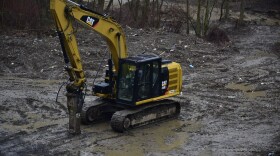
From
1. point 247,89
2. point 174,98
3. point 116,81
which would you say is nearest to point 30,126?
point 116,81

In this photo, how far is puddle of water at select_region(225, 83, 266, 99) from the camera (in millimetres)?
19031

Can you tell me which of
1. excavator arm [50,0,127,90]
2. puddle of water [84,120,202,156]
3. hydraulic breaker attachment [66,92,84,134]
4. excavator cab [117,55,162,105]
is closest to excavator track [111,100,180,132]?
puddle of water [84,120,202,156]

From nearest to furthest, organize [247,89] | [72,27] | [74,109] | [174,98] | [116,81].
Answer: [72,27] → [74,109] → [116,81] → [174,98] → [247,89]

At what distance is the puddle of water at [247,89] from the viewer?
19031 mm

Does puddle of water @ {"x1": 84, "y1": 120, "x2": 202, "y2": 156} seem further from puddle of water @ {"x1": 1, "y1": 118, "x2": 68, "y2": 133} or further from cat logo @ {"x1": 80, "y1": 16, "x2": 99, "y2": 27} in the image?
cat logo @ {"x1": 80, "y1": 16, "x2": 99, "y2": 27}

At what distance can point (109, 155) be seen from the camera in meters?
12.6

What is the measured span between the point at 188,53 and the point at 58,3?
1216 cm

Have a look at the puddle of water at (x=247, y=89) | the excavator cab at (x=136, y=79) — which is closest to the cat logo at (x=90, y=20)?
the excavator cab at (x=136, y=79)

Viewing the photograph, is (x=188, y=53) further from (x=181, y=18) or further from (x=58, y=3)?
(x=58, y=3)

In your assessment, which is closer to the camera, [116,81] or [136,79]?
[136,79]

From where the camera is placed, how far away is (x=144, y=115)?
14.8 m

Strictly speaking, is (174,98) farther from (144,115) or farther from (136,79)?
(136,79)

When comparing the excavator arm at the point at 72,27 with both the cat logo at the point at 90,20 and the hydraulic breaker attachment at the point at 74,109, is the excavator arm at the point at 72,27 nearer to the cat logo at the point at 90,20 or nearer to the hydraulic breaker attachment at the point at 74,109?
the cat logo at the point at 90,20

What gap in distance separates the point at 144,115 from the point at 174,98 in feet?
11.2
